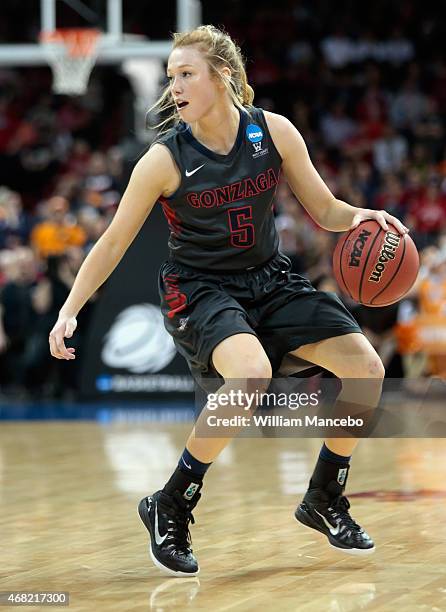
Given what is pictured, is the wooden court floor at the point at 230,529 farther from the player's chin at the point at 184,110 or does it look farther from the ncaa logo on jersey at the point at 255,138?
the player's chin at the point at 184,110

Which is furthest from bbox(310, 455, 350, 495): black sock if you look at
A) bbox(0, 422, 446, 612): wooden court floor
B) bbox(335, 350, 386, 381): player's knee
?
bbox(335, 350, 386, 381): player's knee

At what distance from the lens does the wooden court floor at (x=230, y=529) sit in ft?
13.1

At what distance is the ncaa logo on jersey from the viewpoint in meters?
4.59

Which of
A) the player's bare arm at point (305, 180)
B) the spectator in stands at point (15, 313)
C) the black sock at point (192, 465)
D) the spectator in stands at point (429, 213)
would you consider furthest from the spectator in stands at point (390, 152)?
the black sock at point (192, 465)

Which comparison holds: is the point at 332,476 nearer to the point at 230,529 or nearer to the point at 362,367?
the point at 362,367

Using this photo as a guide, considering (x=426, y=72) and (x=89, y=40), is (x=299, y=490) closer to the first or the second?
(x=89, y=40)

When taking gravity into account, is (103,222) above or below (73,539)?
below

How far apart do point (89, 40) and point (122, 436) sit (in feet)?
18.3

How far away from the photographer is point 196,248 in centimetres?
456

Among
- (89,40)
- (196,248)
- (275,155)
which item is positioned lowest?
(89,40)

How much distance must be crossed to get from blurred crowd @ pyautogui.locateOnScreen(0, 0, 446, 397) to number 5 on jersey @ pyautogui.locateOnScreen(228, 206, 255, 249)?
6.62 m

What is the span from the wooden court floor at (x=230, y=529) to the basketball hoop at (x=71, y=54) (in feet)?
18.5

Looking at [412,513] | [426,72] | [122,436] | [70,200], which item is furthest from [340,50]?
[412,513]

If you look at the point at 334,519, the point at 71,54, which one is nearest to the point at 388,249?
the point at 334,519
